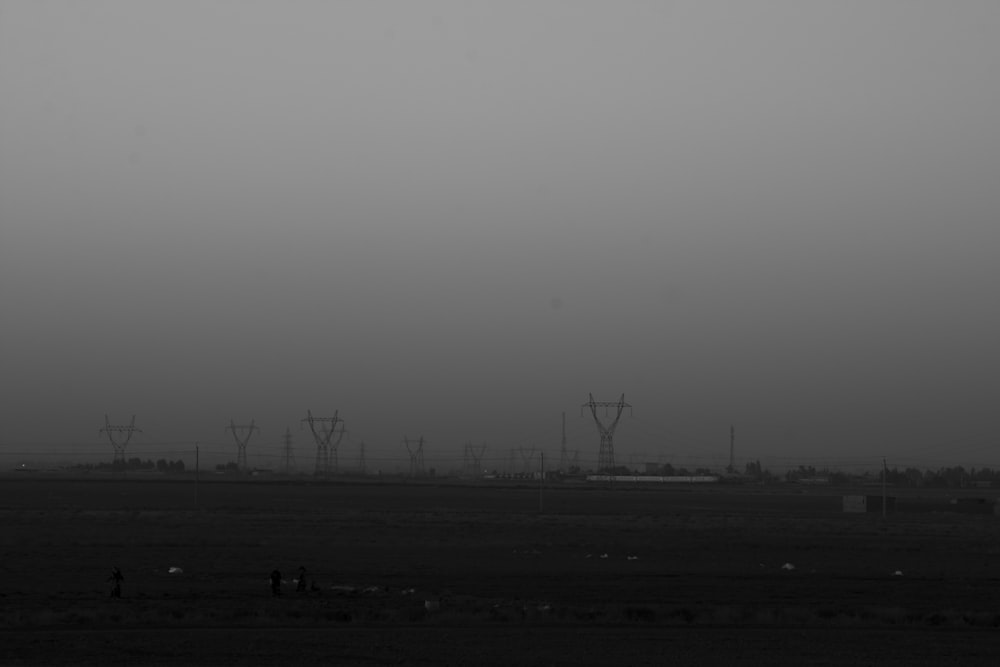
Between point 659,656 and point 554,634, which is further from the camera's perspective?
point 554,634

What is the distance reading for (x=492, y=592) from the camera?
39.7 metres

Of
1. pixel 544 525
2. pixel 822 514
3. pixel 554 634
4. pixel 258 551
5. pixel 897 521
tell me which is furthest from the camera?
pixel 822 514

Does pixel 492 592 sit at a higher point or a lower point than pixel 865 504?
higher

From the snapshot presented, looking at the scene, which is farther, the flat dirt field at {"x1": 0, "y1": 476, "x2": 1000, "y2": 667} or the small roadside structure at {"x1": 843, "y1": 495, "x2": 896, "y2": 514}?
the small roadside structure at {"x1": 843, "y1": 495, "x2": 896, "y2": 514}

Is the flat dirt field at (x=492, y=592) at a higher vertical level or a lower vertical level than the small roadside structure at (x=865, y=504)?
higher

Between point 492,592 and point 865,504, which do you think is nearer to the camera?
point 492,592

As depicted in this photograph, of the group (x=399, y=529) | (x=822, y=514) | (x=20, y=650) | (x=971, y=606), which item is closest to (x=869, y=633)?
(x=971, y=606)

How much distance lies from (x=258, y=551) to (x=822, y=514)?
61.6 meters

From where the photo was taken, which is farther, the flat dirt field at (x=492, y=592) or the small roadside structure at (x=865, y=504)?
the small roadside structure at (x=865, y=504)

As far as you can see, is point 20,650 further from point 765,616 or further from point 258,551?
point 258,551

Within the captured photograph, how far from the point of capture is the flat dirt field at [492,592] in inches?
1016

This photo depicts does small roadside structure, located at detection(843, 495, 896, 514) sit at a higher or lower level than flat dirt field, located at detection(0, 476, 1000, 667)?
lower

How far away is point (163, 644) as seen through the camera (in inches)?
1022

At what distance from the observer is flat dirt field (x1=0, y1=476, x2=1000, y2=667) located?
1016 inches
